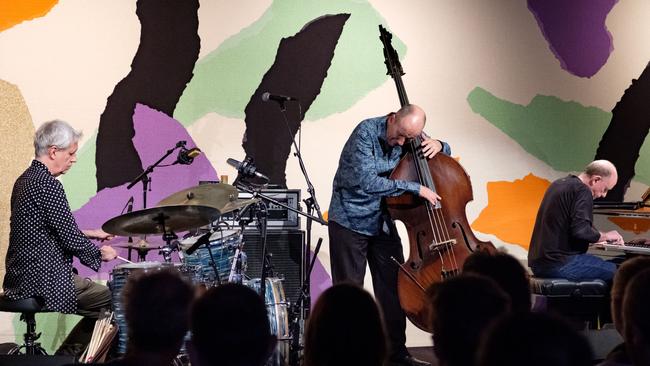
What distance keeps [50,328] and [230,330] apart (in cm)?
430

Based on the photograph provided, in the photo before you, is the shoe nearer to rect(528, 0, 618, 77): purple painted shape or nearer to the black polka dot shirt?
the black polka dot shirt

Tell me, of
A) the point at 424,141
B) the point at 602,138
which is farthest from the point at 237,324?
the point at 602,138

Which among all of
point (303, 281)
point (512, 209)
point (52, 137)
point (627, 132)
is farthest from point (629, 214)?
point (52, 137)

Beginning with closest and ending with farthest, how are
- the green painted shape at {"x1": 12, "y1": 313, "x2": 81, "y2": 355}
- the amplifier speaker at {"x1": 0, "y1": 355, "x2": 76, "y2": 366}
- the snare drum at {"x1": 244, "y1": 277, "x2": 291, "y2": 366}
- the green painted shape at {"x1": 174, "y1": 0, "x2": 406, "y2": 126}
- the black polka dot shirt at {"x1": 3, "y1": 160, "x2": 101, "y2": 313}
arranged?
1. the amplifier speaker at {"x1": 0, "y1": 355, "x2": 76, "y2": 366}
2. the black polka dot shirt at {"x1": 3, "y1": 160, "x2": 101, "y2": 313}
3. the snare drum at {"x1": 244, "y1": 277, "x2": 291, "y2": 366}
4. the green painted shape at {"x1": 12, "y1": 313, "x2": 81, "y2": 355}
5. the green painted shape at {"x1": 174, "y1": 0, "x2": 406, "y2": 126}

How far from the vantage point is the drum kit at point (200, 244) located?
4.23 m

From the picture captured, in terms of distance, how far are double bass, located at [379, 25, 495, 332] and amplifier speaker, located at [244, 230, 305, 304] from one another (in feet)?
3.40

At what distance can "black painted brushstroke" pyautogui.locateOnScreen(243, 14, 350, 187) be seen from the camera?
20.4 feet

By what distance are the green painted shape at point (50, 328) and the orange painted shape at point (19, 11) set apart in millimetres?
2053

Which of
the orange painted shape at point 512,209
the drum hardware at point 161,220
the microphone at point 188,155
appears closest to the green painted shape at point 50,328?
the microphone at point 188,155

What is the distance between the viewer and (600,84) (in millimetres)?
7012

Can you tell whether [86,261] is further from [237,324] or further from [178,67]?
[237,324]

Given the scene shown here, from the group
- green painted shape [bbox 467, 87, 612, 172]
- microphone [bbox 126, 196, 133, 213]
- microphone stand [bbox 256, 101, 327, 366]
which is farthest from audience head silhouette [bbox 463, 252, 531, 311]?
green painted shape [bbox 467, 87, 612, 172]

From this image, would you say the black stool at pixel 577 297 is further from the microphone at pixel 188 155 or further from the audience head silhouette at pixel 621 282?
the audience head silhouette at pixel 621 282

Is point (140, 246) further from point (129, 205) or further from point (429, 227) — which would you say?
point (429, 227)
